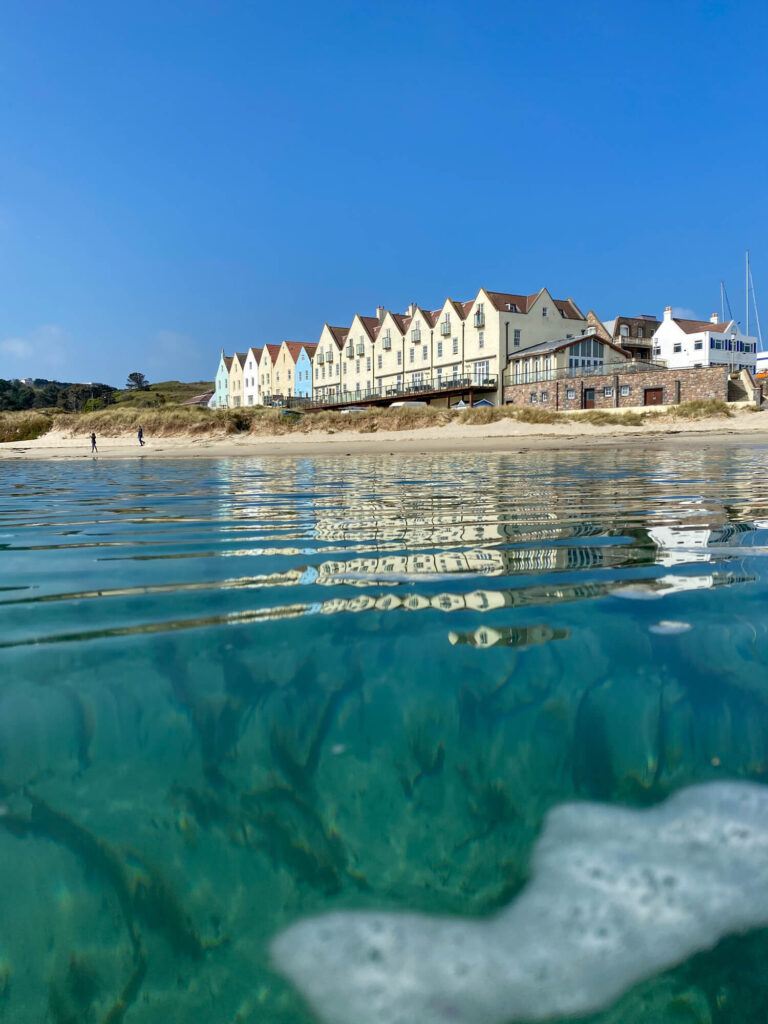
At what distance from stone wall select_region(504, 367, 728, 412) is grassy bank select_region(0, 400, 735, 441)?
24.8 ft

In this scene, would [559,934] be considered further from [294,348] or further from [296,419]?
[294,348]

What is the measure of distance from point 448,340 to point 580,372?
14270 mm

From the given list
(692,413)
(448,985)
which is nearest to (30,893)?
(448,985)

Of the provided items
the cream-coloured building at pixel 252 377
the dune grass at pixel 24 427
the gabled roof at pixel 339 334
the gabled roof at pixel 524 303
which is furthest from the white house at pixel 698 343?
the dune grass at pixel 24 427

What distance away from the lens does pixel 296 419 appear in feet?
139

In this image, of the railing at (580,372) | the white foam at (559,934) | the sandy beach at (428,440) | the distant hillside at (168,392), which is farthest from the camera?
the distant hillside at (168,392)

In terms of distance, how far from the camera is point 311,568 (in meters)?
3.45

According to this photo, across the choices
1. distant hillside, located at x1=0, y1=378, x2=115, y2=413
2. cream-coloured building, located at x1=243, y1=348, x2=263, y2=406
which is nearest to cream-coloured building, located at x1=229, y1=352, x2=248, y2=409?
cream-coloured building, located at x1=243, y1=348, x2=263, y2=406

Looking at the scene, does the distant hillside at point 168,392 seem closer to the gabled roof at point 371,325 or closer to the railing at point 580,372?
the gabled roof at point 371,325

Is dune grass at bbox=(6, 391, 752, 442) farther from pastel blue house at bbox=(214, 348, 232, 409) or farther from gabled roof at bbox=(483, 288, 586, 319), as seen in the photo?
pastel blue house at bbox=(214, 348, 232, 409)

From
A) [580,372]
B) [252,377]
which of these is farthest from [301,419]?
[252,377]

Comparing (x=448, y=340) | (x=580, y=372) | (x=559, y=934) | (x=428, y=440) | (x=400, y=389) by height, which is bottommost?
(x=559, y=934)

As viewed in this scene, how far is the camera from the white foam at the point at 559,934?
3.31 feet

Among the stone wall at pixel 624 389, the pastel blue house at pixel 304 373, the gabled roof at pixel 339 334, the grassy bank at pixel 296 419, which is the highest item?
the gabled roof at pixel 339 334
